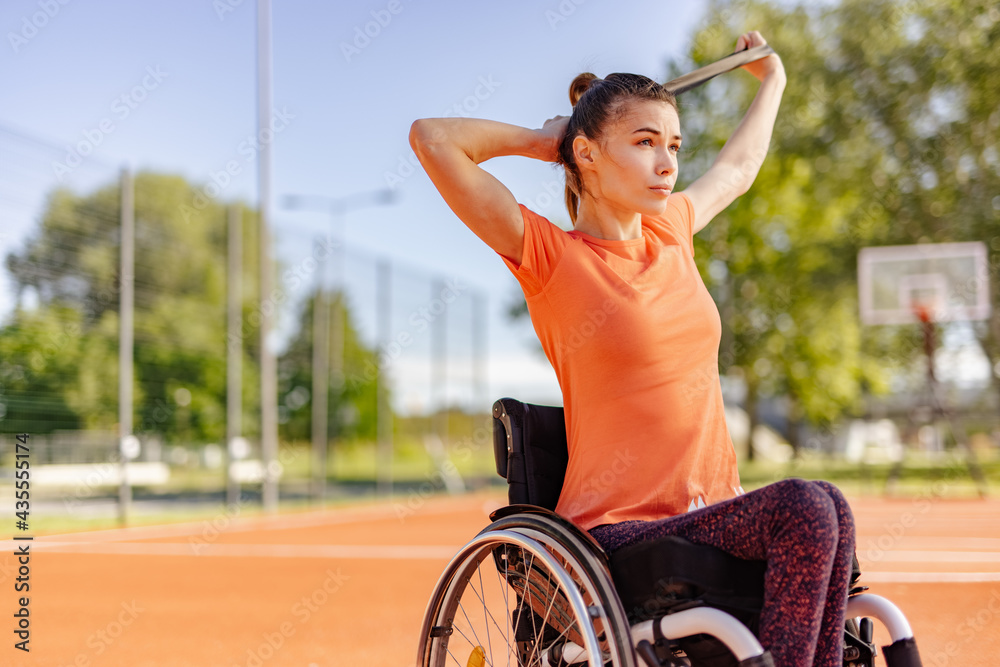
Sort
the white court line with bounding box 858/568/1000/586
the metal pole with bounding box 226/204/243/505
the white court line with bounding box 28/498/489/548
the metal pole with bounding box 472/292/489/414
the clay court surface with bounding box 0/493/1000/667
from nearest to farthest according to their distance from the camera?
1. the clay court surface with bounding box 0/493/1000/667
2. the white court line with bounding box 858/568/1000/586
3. the white court line with bounding box 28/498/489/548
4. the metal pole with bounding box 226/204/243/505
5. the metal pole with bounding box 472/292/489/414

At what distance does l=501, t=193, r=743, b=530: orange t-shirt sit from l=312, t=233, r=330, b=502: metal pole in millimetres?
14204

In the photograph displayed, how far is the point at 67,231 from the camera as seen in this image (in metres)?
10.8

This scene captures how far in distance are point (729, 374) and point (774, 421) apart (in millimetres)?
30677

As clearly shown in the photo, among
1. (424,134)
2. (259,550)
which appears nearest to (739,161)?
(424,134)

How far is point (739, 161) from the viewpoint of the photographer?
276cm

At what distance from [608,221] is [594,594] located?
872 millimetres

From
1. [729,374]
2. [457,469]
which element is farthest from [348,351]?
[729,374]

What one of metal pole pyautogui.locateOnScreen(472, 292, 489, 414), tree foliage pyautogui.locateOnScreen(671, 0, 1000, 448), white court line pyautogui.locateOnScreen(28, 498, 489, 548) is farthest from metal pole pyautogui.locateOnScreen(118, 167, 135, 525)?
metal pole pyautogui.locateOnScreen(472, 292, 489, 414)

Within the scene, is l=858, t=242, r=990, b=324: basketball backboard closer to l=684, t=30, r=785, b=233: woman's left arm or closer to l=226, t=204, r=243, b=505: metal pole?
l=226, t=204, r=243, b=505: metal pole

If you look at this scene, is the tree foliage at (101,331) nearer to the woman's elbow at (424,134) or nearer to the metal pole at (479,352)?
the metal pole at (479,352)

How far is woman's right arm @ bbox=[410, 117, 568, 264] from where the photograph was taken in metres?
2.13

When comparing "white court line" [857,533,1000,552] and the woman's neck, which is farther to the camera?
"white court line" [857,533,1000,552]

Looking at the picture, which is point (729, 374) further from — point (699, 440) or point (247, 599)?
point (699, 440)

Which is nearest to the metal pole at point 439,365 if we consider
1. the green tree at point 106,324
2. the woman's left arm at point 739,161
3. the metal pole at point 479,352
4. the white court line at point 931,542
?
the metal pole at point 479,352
